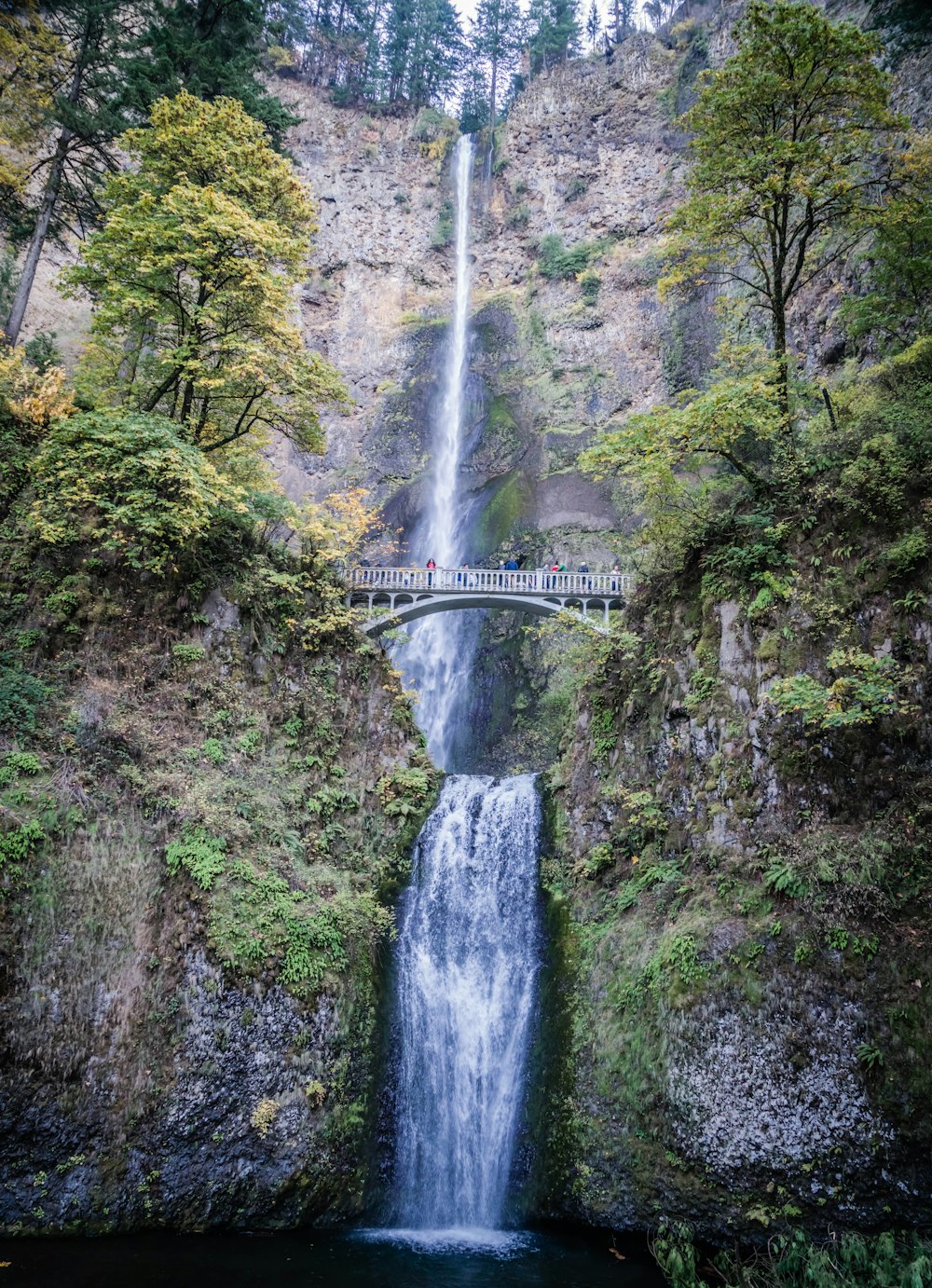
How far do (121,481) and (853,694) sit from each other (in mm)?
11475

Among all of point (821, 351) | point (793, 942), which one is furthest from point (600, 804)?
point (821, 351)

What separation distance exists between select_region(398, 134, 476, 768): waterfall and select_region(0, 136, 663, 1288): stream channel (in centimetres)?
1013

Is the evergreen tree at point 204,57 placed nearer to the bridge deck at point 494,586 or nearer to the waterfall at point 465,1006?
the bridge deck at point 494,586

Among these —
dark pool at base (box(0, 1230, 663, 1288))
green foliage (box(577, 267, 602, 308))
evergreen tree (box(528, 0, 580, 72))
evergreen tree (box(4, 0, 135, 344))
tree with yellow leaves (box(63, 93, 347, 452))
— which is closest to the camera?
dark pool at base (box(0, 1230, 663, 1288))

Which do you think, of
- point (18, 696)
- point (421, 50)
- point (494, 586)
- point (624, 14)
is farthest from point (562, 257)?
point (18, 696)

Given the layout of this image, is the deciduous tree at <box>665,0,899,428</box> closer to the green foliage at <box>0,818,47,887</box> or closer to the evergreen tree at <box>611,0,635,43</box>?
the green foliage at <box>0,818,47,887</box>

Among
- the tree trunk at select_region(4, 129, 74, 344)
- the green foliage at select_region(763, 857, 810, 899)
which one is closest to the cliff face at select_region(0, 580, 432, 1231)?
the green foliage at select_region(763, 857, 810, 899)

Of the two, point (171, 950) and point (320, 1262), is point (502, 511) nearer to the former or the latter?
point (171, 950)

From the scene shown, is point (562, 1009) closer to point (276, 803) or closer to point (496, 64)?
point (276, 803)

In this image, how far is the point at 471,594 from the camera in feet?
74.8

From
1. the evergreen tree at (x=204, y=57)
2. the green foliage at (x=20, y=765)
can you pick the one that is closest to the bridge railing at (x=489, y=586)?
the evergreen tree at (x=204, y=57)

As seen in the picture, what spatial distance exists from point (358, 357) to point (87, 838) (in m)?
32.6

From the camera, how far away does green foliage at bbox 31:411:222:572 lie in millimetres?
11195

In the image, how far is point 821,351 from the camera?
21.2m
